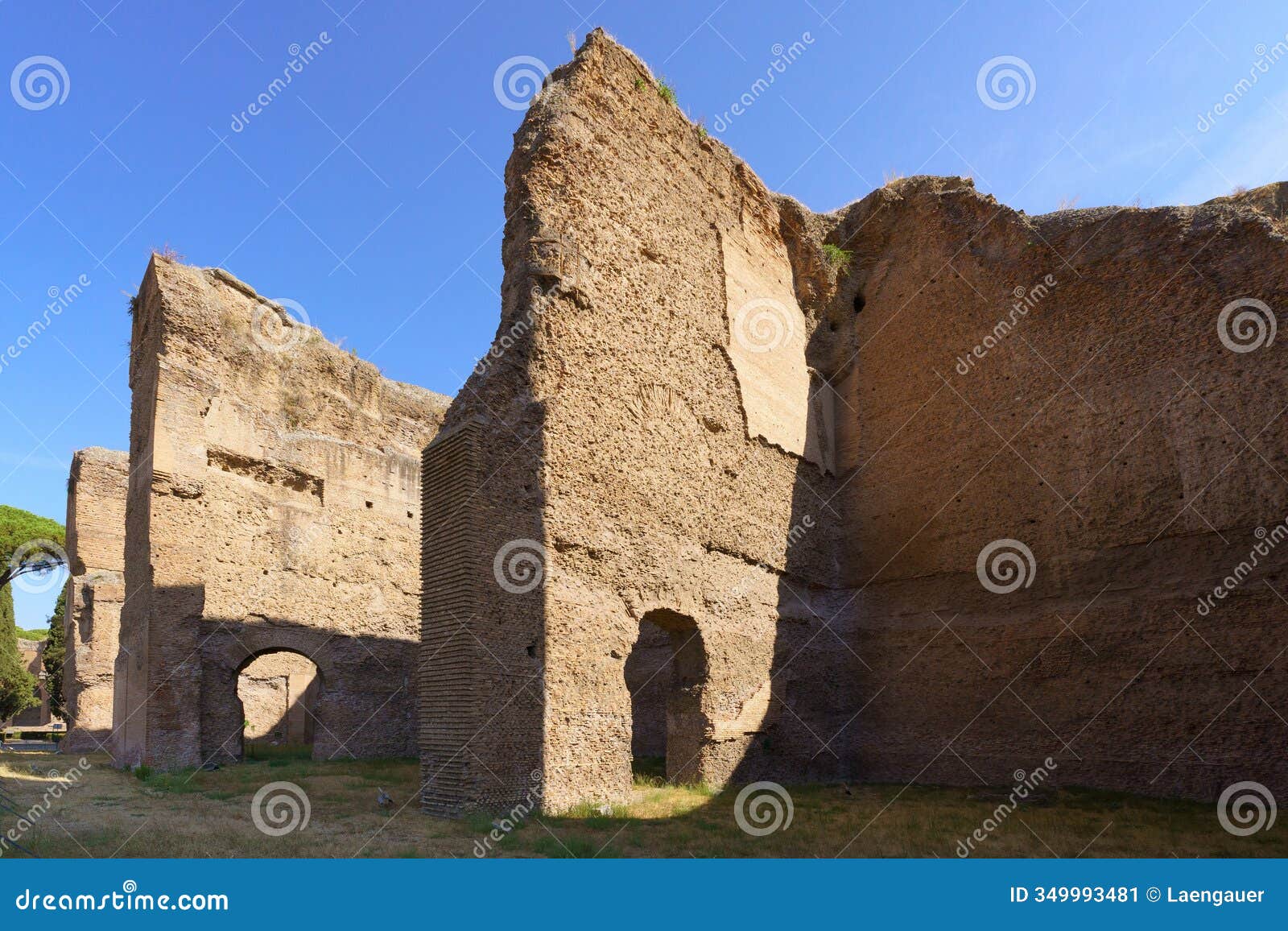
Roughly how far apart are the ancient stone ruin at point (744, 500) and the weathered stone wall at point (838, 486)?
1.8 inches

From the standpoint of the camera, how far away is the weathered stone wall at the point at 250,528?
12.2 m

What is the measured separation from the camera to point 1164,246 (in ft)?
35.1

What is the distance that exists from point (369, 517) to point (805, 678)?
8.35 meters

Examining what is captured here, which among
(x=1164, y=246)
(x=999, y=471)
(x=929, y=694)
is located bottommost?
(x=929, y=694)

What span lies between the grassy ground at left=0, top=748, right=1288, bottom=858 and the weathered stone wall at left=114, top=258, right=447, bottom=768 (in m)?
2.03

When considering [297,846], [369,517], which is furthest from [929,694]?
[369,517]

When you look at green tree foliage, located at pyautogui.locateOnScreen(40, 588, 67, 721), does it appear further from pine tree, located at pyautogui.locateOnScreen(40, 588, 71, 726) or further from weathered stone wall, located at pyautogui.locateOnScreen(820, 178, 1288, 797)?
weathered stone wall, located at pyautogui.locateOnScreen(820, 178, 1288, 797)

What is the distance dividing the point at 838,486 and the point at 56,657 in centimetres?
2312

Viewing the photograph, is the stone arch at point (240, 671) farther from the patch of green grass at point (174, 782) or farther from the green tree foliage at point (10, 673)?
the green tree foliage at point (10, 673)

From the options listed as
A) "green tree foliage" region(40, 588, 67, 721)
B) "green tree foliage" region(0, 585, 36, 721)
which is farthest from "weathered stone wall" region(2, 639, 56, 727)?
"green tree foliage" region(40, 588, 67, 721)

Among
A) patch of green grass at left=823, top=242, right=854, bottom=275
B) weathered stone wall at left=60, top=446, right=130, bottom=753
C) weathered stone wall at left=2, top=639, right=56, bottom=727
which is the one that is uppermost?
patch of green grass at left=823, top=242, right=854, bottom=275

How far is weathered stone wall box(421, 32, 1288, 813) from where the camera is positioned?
28.0 feet

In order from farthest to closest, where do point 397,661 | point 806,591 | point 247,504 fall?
point 397,661
point 247,504
point 806,591

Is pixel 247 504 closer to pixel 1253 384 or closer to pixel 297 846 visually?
pixel 297 846
